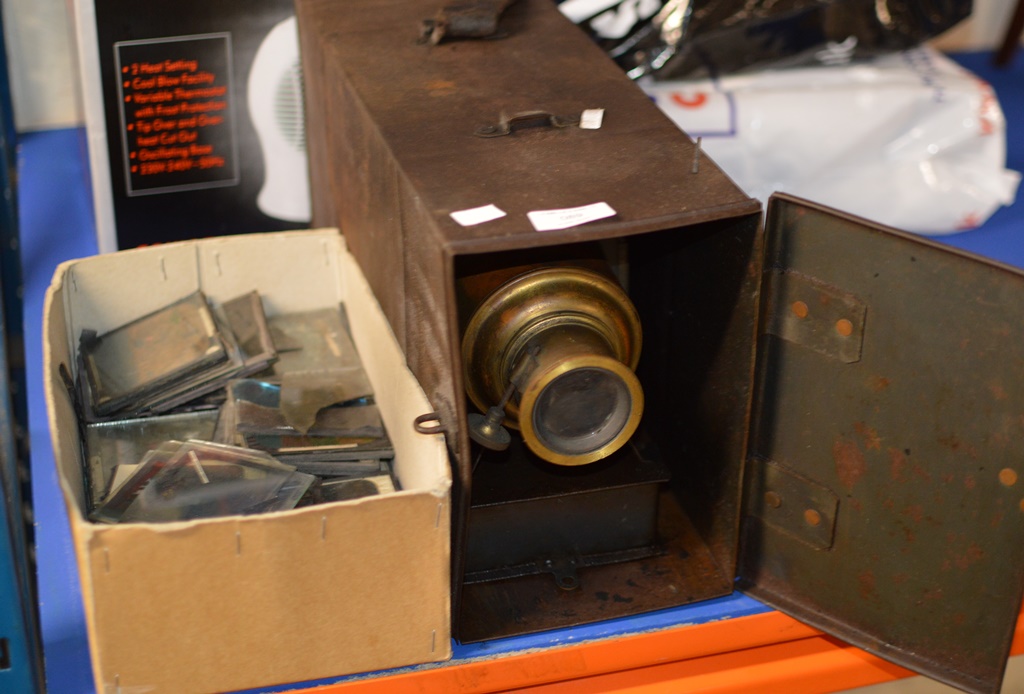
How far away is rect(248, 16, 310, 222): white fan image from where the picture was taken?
1.76m

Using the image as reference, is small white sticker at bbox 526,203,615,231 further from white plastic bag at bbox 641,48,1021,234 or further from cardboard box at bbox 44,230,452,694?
white plastic bag at bbox 641,48,1021,234

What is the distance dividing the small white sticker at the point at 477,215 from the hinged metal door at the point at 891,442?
0.28 meters

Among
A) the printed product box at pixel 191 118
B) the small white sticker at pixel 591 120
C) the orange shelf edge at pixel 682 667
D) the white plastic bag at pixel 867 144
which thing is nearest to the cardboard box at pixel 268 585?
the orange shelf edge at pixel 682 667

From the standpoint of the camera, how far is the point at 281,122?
1807 mm

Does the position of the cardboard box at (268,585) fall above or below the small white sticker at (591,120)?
A: below

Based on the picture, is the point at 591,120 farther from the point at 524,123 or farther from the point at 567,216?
the point at 567,216

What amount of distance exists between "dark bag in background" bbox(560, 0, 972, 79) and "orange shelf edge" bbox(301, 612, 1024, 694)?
1.06 meters

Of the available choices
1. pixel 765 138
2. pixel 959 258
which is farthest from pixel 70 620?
pixel 765 138

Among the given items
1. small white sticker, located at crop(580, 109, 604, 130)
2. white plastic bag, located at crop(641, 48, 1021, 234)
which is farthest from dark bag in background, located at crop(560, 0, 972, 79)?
small white sticker, located at crop(580, 109, 604, 130)

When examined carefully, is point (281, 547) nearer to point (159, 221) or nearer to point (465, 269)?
point (465, 269)

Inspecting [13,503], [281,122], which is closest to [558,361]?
[13,503]

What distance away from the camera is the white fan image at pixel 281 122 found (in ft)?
5.76

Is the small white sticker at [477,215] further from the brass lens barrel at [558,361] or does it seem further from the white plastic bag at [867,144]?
the white plastic bag at [867,144]

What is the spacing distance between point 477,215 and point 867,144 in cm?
114
